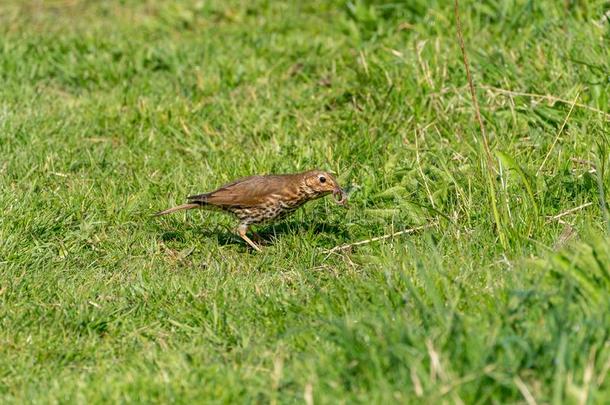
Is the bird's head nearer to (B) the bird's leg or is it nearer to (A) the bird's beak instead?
(A) the bird's beak

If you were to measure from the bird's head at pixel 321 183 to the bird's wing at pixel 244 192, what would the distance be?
0.15m

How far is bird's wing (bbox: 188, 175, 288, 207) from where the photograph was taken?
7000 mm

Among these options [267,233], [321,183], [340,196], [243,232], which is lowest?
[267,233]

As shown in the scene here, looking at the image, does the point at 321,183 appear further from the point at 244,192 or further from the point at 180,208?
the point at 180,208

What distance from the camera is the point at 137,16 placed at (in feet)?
37.1

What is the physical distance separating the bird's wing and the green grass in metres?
0.28

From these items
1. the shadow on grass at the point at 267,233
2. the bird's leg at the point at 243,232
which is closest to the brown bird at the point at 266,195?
the bird's leg at the point at 243,232

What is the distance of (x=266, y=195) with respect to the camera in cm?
710

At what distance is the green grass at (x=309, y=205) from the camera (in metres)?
4.76

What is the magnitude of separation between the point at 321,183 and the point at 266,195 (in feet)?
1.13

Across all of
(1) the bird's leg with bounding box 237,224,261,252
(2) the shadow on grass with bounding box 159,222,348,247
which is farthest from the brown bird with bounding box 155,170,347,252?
(2) the shadow on grass with bounding box 159,222,348,247

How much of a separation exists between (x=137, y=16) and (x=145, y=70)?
1632 mm

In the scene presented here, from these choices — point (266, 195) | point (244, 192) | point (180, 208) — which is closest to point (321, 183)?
point (266, 195)

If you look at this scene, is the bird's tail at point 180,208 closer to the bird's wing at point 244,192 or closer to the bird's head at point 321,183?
the bird's wing at point 244,192
